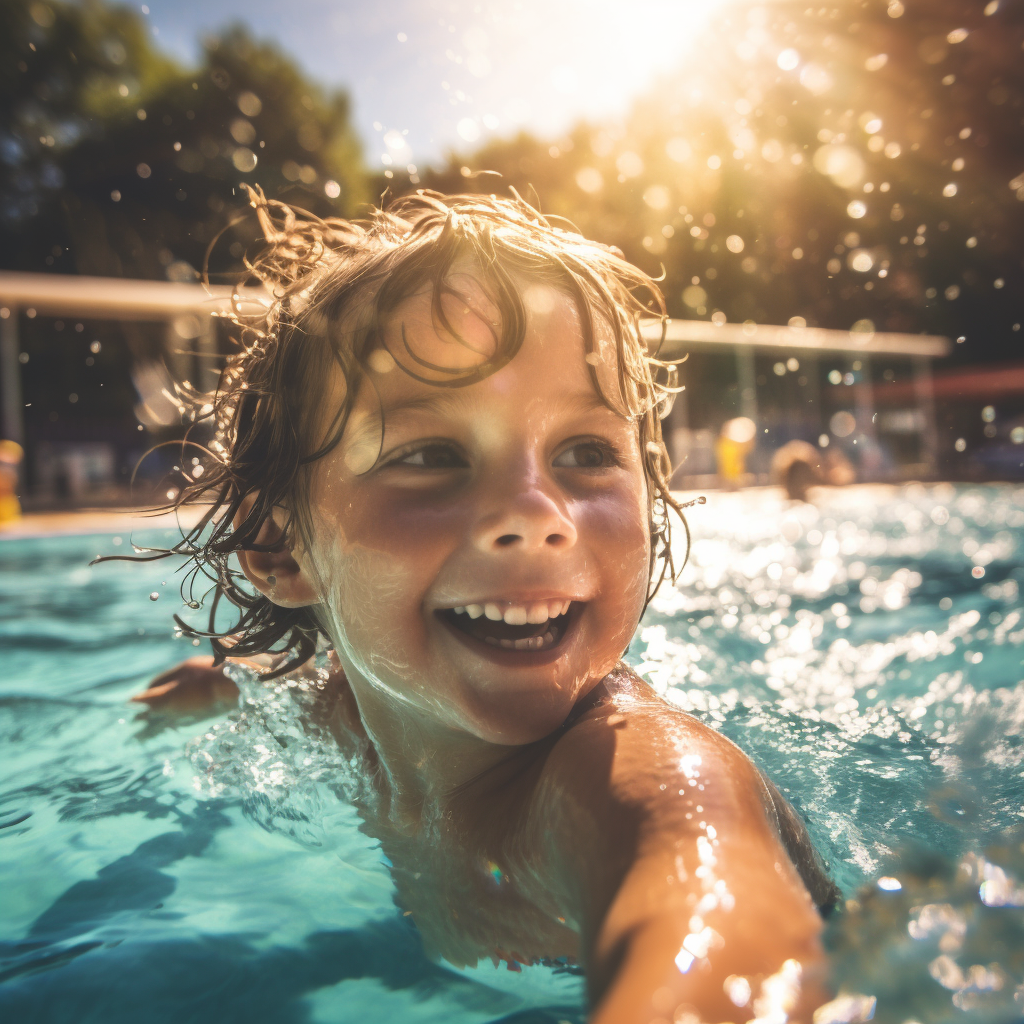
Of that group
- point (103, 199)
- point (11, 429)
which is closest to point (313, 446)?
point (11, 429)

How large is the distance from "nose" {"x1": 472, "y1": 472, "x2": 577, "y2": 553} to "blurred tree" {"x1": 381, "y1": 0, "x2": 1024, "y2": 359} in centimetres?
259

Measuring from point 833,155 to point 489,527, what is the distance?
18.1 ft

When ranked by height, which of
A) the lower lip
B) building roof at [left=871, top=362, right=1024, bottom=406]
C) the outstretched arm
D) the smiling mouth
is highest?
building roof at [left=871, top=362, right=1024, bottom=406]

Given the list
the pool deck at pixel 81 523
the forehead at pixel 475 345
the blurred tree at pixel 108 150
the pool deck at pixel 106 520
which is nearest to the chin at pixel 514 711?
the forehead at pixel 475 345

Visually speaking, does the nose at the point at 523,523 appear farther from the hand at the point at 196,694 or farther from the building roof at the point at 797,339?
the building roof at the point at 797,339

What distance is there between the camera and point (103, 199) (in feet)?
70.1

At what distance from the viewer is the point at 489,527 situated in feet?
3.68

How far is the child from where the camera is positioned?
944 millimetres

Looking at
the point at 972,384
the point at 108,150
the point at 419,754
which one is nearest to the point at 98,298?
the point at 419,754

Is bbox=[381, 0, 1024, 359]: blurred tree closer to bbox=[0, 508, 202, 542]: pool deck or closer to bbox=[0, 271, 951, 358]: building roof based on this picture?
bbox=[0, 271, 951, 358]: building roof

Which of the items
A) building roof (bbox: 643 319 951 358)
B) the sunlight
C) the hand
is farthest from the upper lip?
building roof (bbox: 643 319 951 358)

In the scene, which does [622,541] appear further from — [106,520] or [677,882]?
[106,520]

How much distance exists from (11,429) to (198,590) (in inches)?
425

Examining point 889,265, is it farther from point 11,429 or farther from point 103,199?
point 103,199
